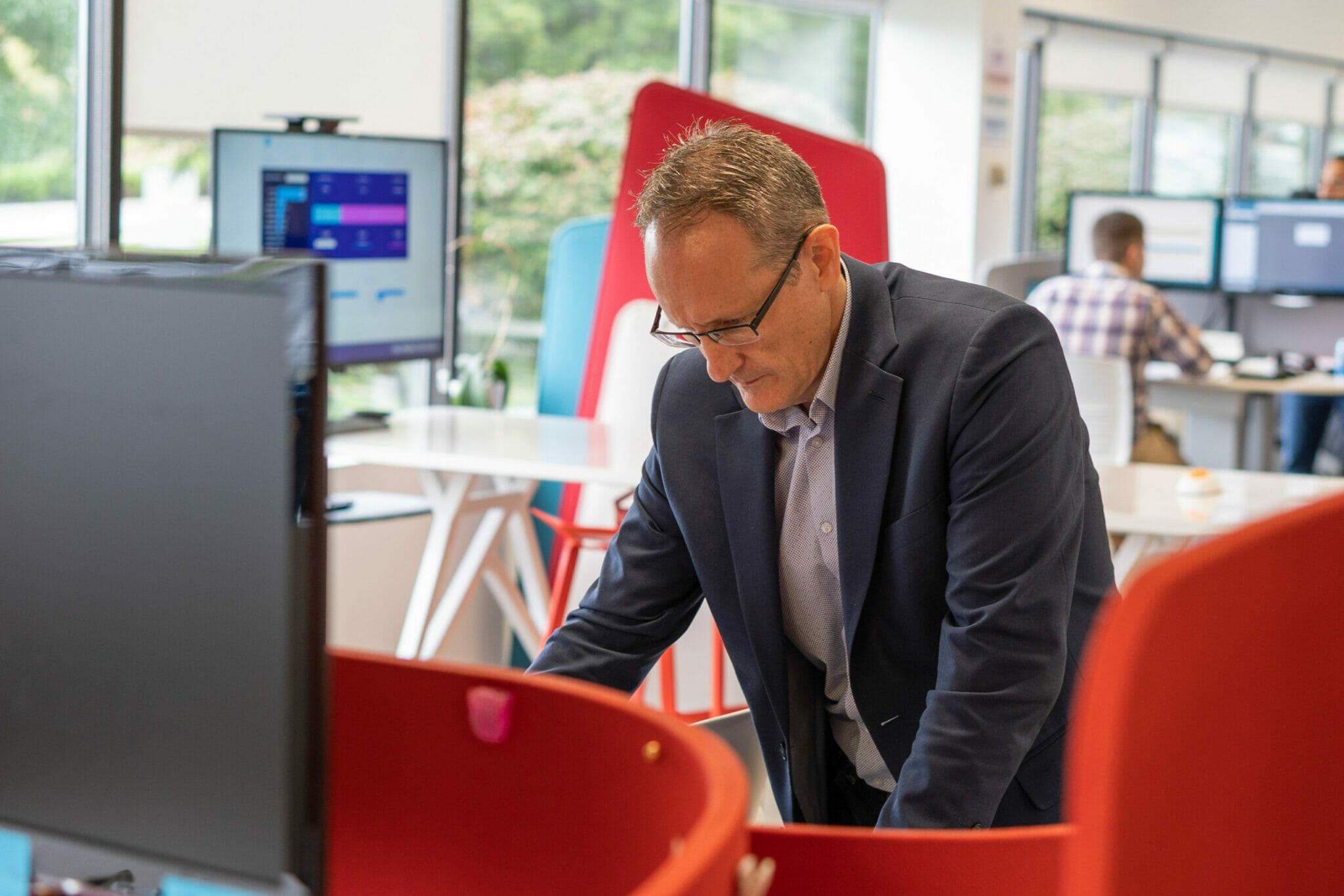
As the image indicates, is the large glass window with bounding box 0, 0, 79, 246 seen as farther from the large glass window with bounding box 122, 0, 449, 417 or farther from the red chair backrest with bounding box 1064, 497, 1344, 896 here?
the red chair backrest with bounding box 1064, 497, 1344, 896

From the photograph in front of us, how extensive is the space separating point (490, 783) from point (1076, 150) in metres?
7.82

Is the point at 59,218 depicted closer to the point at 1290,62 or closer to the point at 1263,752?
the point at 1263,752

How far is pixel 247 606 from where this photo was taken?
2.09 ft

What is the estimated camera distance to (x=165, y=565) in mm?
666

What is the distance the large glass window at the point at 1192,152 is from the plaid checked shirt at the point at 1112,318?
→ 13.3 feet

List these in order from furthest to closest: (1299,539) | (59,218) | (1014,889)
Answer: (59,218)
(1014,889)
(1299,539)

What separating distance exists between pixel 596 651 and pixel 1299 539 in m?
0.80

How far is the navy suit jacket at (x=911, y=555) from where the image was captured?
125 cm

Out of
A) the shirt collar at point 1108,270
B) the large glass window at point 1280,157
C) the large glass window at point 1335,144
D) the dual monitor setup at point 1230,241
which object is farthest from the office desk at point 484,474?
the large glass window at point 1335,144

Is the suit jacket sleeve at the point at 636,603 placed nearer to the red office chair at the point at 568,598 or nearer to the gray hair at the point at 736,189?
the gray hair at the point at 736,189

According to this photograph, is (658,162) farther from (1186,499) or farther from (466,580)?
(1186,499)

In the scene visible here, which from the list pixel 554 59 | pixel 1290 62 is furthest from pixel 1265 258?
pixel 1290 62

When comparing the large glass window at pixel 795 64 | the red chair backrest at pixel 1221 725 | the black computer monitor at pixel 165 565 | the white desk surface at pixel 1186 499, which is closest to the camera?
the red chair backrest at pixel 1221 725

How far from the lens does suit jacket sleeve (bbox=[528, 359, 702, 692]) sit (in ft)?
4.28
